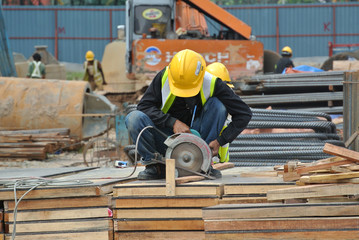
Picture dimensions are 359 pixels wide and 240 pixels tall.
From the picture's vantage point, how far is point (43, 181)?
17.9 feet

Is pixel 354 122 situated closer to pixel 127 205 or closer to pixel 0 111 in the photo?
pixel 127 205

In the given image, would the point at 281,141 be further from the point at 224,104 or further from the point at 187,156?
the point at 187,156

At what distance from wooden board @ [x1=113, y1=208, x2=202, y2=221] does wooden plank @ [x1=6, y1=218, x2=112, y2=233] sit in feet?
0.51

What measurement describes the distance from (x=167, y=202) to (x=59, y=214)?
0.88 meters

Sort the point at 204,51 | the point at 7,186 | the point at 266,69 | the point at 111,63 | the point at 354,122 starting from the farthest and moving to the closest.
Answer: the point at 111,63 → the point at 266,69 → the point at 204,51 → the point at 354,122 → the point at 7,186

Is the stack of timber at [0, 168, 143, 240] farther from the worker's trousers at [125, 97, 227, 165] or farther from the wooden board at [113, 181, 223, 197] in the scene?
the worker's trousers at [125, 97, 227, 165]

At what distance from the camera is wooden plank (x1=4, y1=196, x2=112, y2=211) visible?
5.21 meters

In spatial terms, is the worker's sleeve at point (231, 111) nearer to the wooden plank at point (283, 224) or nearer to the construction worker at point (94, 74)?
the wooden plank at point (283, 224)

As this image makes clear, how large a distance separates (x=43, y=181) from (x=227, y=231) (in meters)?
1.69

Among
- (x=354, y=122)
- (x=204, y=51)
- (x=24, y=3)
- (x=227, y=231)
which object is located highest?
(x=24, y=3)

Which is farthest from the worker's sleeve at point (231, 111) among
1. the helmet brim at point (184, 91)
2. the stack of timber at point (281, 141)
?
the stack of timber at point (281, 141)

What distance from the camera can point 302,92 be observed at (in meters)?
12.2

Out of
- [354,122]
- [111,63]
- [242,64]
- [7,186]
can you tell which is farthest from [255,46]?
[7,186]

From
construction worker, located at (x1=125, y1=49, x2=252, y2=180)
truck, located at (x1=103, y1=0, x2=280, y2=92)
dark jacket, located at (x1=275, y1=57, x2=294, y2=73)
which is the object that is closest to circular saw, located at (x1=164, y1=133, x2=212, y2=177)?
construction worker, located at (x1=125, y1=49, x2=252, y2=180)
